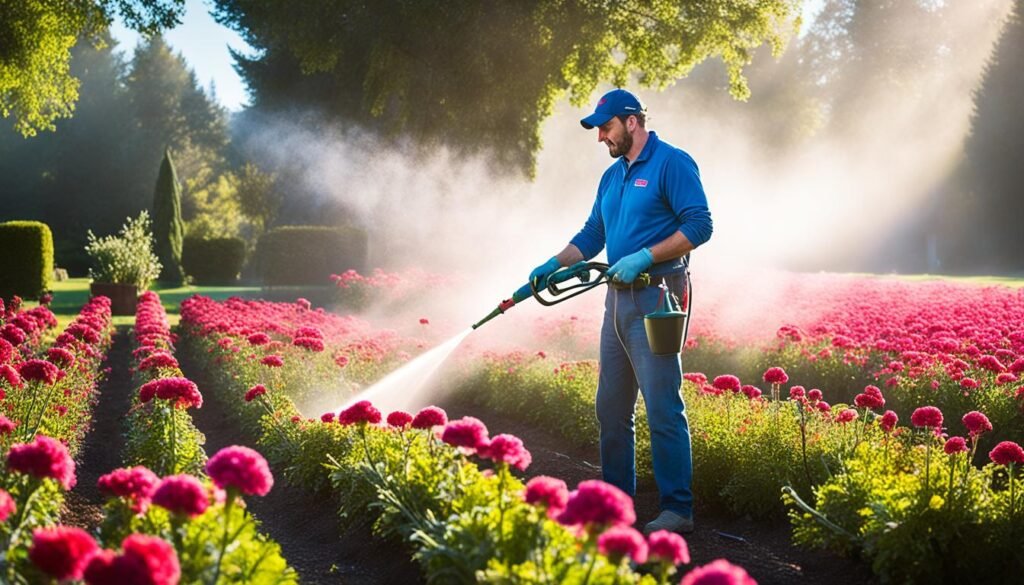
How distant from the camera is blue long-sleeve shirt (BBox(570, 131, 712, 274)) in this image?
453 cm

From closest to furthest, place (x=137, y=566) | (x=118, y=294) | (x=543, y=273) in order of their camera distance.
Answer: (x=137, y=566) < (x=543, y=273) < (x=118, y=294)

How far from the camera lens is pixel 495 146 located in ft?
73.4

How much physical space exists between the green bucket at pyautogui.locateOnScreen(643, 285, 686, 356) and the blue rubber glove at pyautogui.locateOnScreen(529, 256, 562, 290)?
0.70 metres

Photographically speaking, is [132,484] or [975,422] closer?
[132,484]

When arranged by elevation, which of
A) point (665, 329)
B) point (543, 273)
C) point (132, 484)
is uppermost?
point (543, 273)

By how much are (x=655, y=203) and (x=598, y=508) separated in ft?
8.24

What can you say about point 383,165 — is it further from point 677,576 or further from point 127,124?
point 127,124

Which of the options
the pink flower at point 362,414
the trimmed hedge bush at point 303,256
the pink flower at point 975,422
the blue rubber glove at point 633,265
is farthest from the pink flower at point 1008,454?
the trimmed hedge bush at point 303,256

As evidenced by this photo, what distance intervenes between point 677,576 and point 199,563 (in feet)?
7.10

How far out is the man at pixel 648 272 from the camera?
453cm

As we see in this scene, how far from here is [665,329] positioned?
4.29 metres

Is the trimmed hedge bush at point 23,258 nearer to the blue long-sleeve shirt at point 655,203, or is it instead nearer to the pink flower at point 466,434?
the blue long-sleeve shirt at point 655,203

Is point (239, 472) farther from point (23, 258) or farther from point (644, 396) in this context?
point (23, 258)

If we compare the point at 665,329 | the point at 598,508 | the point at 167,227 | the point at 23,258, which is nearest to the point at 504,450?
the point at 598,508
